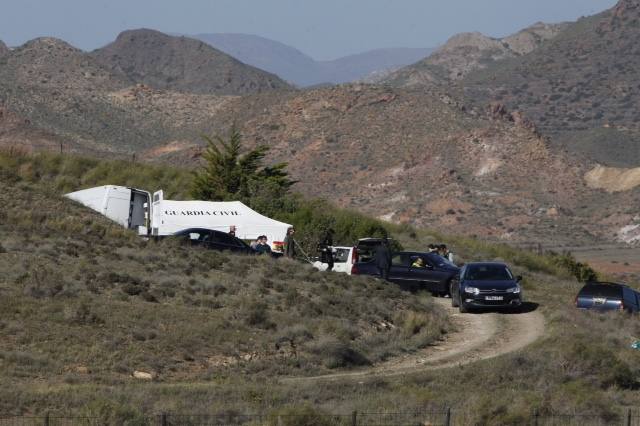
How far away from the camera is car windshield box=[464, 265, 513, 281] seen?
33.8 meters

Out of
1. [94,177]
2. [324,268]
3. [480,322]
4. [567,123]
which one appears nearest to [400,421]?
[480,322]

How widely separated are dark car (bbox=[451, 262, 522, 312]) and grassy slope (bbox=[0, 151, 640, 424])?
1.07 metres

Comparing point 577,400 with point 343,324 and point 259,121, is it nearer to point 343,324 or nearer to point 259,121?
point 343,324

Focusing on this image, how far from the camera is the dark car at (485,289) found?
33125mm

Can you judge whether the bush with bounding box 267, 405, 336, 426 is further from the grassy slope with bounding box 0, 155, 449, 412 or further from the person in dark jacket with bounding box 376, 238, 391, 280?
the person in dark jacket with bounding box 376, 238, 391, 280

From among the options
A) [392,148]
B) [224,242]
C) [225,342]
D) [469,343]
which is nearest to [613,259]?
[392,148]

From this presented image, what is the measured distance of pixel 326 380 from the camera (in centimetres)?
2227

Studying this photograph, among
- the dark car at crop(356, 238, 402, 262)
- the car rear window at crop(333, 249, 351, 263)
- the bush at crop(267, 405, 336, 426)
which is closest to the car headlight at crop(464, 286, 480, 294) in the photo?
the dark car at crop(356, 238, 402, 262)

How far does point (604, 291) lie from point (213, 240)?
12661 millimetres

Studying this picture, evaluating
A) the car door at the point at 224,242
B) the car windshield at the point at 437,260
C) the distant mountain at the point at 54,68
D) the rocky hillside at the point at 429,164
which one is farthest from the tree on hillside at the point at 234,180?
the distant mountain at the point at 54,68

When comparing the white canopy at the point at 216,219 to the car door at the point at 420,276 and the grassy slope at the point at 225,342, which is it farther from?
the car door at the point at 420,276

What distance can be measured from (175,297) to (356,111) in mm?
90164

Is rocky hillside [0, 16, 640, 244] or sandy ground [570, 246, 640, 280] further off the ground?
rocky hillside [0, 16, 640, 244]

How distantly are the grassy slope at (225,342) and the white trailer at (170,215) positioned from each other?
194 inches
